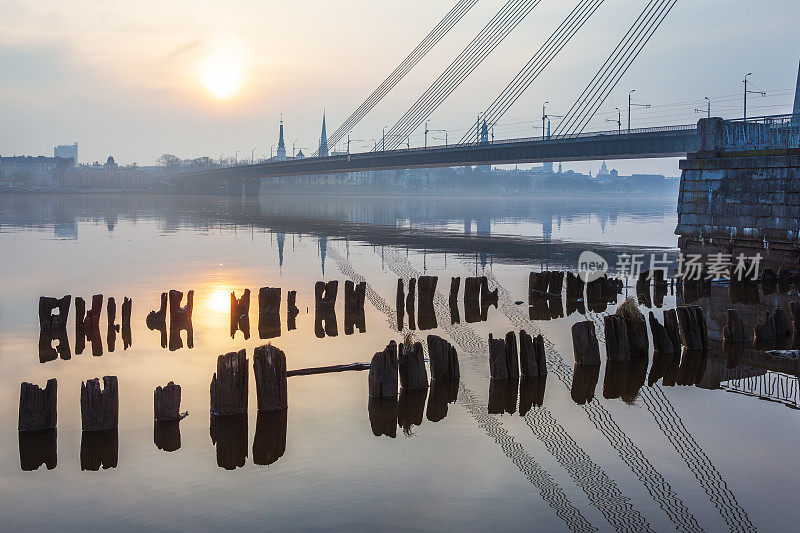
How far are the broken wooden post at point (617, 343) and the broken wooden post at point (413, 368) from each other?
5332 mm

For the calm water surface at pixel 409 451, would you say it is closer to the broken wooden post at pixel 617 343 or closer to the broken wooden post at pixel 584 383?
the broken wooden post at pixel 584 383

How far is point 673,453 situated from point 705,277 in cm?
2519

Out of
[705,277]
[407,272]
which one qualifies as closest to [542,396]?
[705,277]

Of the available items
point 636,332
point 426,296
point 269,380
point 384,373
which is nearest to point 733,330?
point 636,332

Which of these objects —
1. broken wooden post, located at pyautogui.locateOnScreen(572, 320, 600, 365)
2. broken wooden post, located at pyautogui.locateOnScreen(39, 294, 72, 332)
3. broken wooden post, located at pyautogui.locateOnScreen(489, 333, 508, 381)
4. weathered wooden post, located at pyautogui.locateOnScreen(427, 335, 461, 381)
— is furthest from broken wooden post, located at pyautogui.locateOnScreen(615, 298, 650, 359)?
broken wooden post, located at pyautogui.locateOnScreen(39, 294, 72, 332)

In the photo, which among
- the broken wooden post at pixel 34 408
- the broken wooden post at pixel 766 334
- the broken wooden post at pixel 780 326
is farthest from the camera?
the broken wooden post at pixel 780 326

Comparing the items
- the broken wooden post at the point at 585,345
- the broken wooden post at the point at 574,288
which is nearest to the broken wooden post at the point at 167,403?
the broken wooden post at the point at 585,345

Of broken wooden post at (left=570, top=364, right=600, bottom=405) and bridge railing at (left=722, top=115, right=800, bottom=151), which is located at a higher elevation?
bridge railing at (left=722, top=115, right=800, bottom=151)

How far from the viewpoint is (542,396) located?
18.0 meters

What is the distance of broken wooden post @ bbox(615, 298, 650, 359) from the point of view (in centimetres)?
2102

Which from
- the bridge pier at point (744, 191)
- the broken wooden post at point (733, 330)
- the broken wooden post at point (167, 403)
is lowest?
the broken wooden post at point (167, 403)

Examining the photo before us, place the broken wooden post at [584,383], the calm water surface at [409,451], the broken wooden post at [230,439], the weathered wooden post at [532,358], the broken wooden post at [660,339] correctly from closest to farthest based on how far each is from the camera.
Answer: the calm water surface at [409,451] → the broken wooden post at [230,439] → the broken wooden post at [584,383] → the weathered wooden post at [532,358] → the broken wooden post at [660,339]

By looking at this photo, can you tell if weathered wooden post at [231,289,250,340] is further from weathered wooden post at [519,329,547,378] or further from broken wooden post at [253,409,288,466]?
weathered wooden post at [519,329,547,378]

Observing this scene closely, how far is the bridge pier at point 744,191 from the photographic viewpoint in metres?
40.1
